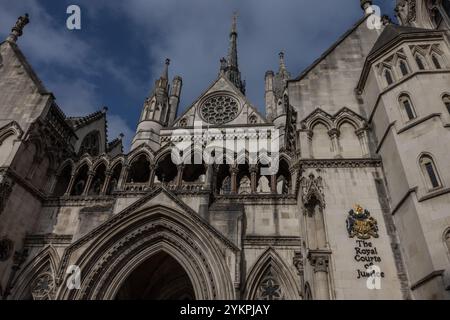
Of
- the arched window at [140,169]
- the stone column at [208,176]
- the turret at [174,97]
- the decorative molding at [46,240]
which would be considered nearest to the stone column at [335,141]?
the stone column at [208,176]

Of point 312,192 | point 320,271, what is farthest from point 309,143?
point 320,271

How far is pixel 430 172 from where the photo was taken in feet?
32.7

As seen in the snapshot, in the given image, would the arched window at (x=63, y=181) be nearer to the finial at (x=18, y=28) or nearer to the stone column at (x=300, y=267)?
the finial at (x=18, y=28)

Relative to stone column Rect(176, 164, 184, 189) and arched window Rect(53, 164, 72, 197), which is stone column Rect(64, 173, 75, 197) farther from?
stone column Rect(176, 164, 184, 189)

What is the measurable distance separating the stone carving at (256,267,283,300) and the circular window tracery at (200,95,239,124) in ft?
52.7

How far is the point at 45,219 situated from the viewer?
15.9 meters

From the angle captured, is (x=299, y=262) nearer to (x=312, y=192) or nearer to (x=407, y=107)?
(x=312, y=192)

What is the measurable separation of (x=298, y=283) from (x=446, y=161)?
659 cm

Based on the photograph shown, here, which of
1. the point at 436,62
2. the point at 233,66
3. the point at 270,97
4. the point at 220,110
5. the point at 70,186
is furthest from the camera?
the point at 233,66

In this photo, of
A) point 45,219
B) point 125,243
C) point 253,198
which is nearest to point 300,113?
point 253,198

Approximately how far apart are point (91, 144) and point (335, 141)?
1881cm

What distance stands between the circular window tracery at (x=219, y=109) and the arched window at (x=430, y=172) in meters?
18.1

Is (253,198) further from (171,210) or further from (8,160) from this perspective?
(8,160)

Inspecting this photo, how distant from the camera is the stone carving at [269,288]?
1255cm
